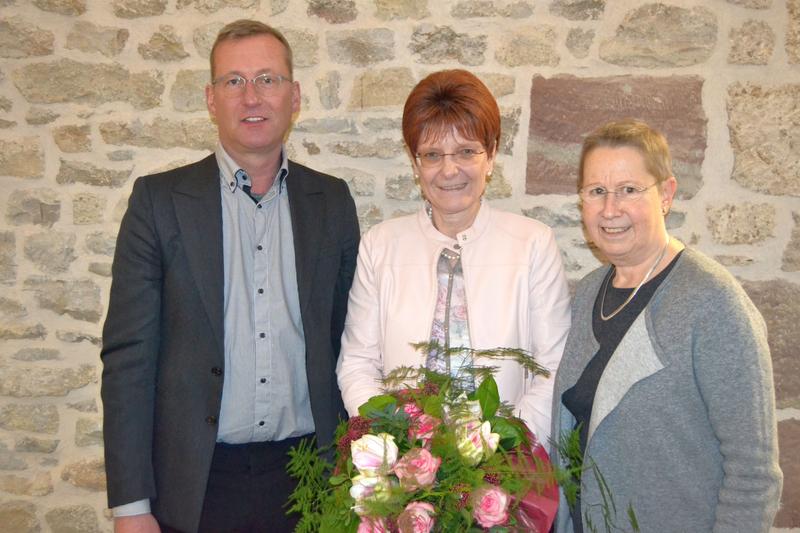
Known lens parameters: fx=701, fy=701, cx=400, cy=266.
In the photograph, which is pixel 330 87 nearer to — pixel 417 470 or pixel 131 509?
pixel 131 509

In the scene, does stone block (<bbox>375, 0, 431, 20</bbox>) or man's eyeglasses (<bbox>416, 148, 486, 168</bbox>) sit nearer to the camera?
man's eyeglasses (<bbox>416, 148, 486, 168</bbox>)

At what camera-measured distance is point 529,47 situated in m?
2.52

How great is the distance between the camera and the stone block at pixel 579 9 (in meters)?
2.48

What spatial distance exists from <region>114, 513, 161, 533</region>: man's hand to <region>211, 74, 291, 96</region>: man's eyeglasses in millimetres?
1254

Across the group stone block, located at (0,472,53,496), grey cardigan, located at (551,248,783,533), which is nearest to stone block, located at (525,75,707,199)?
grey cardigan, located at (551,248,783,533)

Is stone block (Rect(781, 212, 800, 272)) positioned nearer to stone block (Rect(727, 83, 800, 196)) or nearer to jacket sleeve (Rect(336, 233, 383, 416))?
stone block (Rect(727, 83, 800, 196))

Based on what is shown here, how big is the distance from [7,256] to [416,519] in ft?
7.15

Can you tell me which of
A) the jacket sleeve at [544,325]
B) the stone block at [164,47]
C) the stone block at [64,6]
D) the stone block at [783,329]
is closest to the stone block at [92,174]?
the stone block at [164,47]

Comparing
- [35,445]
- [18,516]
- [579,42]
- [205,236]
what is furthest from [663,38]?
[18,516]

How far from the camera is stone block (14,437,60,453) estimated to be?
275 cm

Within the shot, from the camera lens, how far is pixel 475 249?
2.02 m

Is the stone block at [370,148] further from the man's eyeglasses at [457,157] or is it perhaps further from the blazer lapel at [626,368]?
the blazer lapel at [626,368]

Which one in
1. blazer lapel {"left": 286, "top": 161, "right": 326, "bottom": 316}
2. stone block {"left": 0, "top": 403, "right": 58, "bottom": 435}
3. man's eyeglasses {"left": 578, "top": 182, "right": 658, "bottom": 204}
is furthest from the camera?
stone block {"left": 0, "top": 403, "right": 58, "bottom": 435}

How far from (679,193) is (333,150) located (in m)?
1.27
